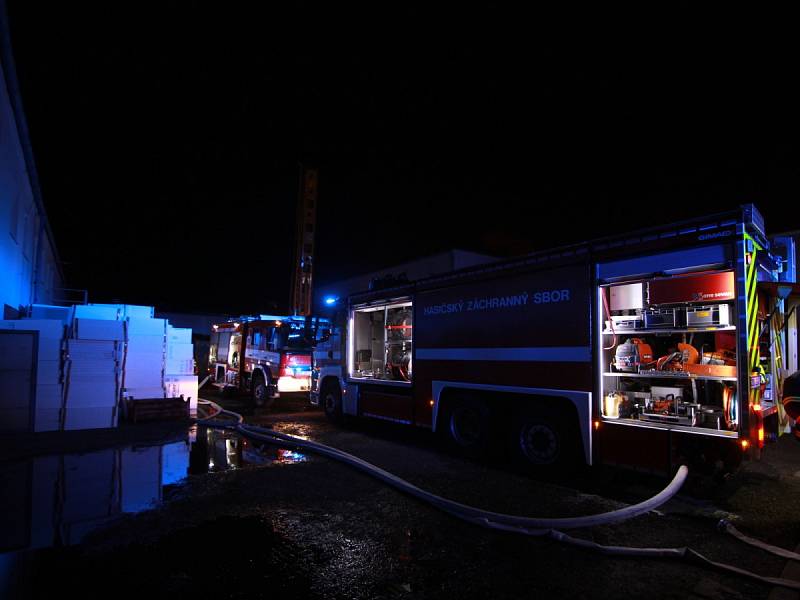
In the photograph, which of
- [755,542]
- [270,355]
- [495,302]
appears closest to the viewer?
[755,542]

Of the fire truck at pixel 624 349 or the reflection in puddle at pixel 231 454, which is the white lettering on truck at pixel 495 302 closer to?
the fire truck at pixel 624 349

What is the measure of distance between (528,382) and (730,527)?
268 cm

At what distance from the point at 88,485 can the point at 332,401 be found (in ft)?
17.8

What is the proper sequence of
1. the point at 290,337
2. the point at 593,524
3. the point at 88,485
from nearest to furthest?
1. the point at 593,524
2. the point at 88,485
3. the point at 290,337

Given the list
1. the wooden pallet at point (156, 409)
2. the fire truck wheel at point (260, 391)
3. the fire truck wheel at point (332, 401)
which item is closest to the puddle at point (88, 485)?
the wooden pallet at point (156, 409)

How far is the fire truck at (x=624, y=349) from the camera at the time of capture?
5121 millimetres

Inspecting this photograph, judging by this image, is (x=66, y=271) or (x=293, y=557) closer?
(x=293, y=557)

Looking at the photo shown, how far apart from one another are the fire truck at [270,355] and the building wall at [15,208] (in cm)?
566

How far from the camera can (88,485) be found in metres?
5.85

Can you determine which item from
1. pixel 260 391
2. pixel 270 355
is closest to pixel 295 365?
pixel 270 355

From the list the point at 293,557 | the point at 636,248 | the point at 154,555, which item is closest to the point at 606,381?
the point at 636,248

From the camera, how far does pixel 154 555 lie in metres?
3.81

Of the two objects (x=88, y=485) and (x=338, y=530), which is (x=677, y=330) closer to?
(x=338, y=530)

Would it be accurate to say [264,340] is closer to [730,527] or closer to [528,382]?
[528,382]
